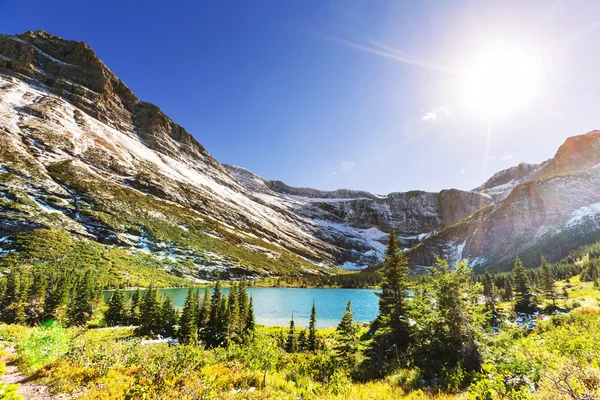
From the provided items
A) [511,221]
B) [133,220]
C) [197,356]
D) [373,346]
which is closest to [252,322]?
[373,346]

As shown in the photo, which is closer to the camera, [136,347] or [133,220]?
[136,347]

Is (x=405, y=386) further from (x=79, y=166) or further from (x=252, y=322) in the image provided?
(x=79, y=166)

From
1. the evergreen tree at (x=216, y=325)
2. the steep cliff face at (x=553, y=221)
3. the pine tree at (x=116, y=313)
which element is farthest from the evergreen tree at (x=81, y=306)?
the steep cliff face at (x=553, y=221)

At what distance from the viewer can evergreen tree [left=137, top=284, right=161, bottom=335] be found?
42.4 metres

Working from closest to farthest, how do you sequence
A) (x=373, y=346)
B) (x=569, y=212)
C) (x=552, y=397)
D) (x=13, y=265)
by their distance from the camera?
(x=552, y=397) < (x=373, y=346) < (x=13, y=265) < (x=569, y=212)

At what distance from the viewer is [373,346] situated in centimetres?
1970

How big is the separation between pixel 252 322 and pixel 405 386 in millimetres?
35016

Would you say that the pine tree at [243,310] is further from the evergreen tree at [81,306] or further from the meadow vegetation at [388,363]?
the evergreen tree at [81,306]

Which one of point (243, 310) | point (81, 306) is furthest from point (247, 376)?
point (81, 306)

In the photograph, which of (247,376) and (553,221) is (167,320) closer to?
(247,376)

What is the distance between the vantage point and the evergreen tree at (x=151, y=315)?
42.4 meters

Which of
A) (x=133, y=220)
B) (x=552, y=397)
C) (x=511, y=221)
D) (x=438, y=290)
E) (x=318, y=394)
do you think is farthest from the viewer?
(x=511, y=221)

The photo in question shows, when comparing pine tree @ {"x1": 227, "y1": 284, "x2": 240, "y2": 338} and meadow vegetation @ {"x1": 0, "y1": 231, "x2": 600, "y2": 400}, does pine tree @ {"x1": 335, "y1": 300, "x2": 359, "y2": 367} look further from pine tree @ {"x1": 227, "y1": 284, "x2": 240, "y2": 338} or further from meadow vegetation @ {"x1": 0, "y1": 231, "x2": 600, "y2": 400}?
pine tree @ {"x1": 227, "y1": 284, "x2": 240, "y2": 338}

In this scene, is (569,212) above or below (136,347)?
above
